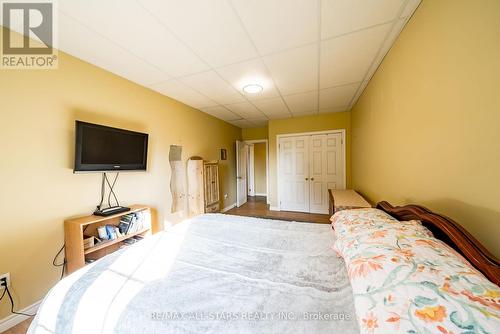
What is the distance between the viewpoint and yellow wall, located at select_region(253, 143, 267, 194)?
6727mm

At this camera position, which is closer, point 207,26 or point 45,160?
point 207,26

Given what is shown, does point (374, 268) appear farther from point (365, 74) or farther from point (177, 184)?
point (177, 184)

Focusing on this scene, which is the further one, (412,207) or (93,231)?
(93,231)

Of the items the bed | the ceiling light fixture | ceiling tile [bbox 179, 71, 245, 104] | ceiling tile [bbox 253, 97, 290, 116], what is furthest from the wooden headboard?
ceiling tile [bbox 253, 97, 290, 116]

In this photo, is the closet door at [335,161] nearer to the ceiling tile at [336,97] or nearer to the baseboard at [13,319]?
the ceiling tile at [336,97]

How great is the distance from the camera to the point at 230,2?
126cm

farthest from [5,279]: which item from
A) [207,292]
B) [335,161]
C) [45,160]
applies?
[335,161]

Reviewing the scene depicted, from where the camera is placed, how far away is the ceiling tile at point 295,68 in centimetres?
183

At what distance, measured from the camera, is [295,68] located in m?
2.12

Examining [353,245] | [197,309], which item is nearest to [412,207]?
[353,245]

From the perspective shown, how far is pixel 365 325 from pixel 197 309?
2.06 ft

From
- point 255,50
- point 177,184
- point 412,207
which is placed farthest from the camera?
point 177,184

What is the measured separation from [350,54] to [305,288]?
2217mm

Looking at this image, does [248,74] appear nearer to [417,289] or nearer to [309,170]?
[417,289]
